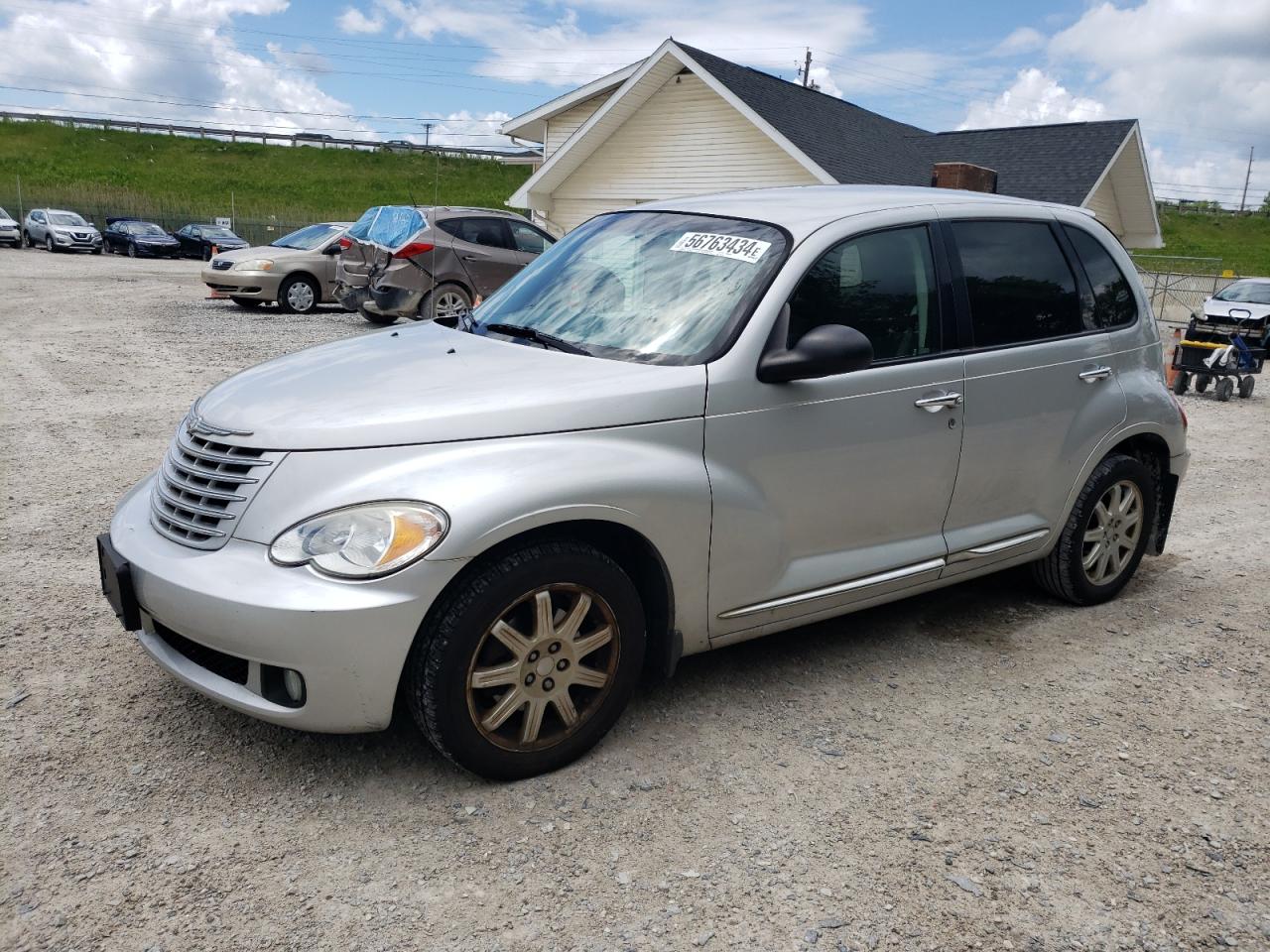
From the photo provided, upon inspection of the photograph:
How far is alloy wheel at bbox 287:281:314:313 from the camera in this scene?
1683 cm

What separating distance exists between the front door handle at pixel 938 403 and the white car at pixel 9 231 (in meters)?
38.7

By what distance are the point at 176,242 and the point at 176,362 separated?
29151 millimetres

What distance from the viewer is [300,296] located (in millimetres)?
16906

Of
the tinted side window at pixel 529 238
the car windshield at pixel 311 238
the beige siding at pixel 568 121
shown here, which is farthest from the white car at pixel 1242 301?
the car windshield at pixel 311 238

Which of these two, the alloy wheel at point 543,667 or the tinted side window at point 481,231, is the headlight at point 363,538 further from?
the tinted side window at point 481,231

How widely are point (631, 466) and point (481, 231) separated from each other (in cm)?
1215

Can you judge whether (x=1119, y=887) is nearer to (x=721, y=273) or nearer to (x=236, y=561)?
(x=721, y=273)

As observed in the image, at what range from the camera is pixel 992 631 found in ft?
15.2

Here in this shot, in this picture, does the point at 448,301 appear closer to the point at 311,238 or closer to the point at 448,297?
the point at 448,297

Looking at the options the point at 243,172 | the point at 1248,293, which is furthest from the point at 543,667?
the point at 243,172

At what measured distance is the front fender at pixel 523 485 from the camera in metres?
2.92

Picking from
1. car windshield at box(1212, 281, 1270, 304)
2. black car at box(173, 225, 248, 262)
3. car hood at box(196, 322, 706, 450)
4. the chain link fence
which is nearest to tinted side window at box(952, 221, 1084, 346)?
car hood at box(196, 322, 706, 450)

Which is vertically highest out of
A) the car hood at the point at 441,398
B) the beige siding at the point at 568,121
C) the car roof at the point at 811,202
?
the beige siding at the point at 568,121

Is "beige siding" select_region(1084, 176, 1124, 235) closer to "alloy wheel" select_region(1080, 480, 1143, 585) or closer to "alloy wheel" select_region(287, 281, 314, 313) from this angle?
"alloy wheel" select_region(287, 281, 314, 313)
